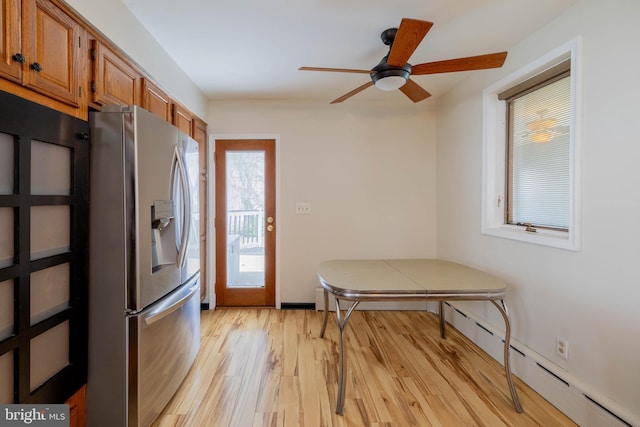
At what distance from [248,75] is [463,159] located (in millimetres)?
2242

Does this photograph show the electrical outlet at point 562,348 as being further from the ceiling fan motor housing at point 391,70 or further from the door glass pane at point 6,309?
the door glass pane at point 6,309

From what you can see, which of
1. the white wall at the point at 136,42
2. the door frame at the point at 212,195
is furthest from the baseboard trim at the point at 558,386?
the white wall at the point at 136,42

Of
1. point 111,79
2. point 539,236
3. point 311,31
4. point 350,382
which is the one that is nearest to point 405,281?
point 350,382

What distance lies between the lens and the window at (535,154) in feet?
5.67

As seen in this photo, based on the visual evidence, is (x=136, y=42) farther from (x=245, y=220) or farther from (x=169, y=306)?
(x=245, y=220)

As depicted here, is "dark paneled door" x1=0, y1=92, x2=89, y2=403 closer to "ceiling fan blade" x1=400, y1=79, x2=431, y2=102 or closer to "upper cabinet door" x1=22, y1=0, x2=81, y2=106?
"upper cabinet door" x1=22, y1=0, x2=81, y2=106

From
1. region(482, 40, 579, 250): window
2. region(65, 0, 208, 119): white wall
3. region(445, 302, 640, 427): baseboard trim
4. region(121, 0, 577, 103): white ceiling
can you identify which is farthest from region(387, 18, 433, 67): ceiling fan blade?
region(445, 302, 640, 427): baseboard trim

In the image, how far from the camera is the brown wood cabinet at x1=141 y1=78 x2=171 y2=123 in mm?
1933

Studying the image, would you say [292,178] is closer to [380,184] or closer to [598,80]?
[380,184]

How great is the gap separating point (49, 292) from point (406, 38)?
212 cm

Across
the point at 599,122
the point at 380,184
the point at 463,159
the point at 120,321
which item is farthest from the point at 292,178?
the point at 599,122

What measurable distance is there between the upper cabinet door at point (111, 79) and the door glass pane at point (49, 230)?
0.64m

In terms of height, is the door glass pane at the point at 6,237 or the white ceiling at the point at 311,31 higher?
the white ceiling at the point at 311,31

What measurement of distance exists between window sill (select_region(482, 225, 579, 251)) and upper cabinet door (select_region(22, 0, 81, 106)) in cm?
280
